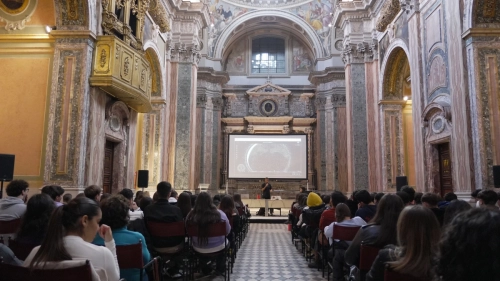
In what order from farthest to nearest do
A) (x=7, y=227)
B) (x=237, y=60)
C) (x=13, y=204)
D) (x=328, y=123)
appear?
(x=237, y=60) → (x=328, y=123) → (x=13, y=204) → (x=7, y=227)

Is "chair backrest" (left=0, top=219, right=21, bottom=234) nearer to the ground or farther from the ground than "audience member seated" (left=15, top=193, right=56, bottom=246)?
nearer to the ground

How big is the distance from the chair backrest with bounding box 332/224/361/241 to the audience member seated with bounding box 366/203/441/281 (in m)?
2.38

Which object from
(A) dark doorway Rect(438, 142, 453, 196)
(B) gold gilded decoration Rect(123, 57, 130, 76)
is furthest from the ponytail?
(A) dark doorway Rect(438, 142, 453, 196)

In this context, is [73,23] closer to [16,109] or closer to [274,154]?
[16,109]

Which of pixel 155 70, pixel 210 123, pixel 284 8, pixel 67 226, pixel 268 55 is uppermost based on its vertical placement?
pixel 284 8

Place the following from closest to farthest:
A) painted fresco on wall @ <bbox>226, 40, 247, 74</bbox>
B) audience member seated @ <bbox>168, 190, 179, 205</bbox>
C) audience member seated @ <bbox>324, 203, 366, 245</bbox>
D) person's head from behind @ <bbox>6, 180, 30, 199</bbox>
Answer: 1. person's head from behind @ <bbox>6, 180, 30, 199</bbox>
2. audience member seated @ <bbox>324, 203, 366, 245</bbox>
3. audience member seated @ <bbox>168, 190, 179, 205</bbox>
4. painted fresco on wall @ <bbox>226, 40, 247, 74</bbox>

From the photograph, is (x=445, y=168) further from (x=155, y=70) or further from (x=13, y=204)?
(x=155, y=70)

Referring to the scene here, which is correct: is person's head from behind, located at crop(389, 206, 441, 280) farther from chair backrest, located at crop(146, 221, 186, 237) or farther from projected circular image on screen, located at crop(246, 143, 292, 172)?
projected circular image on screen, located at crop(246, 143, 292, 172)

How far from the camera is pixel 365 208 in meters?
5.68

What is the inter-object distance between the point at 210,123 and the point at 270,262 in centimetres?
1513

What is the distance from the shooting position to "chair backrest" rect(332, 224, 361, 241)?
16.0ft

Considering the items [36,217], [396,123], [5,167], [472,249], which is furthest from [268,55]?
[472,249]

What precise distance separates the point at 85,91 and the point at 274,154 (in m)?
14.4

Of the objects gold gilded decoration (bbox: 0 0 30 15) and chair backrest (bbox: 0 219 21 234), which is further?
gold gilded decoration (bbox: 0 0 30 15)
